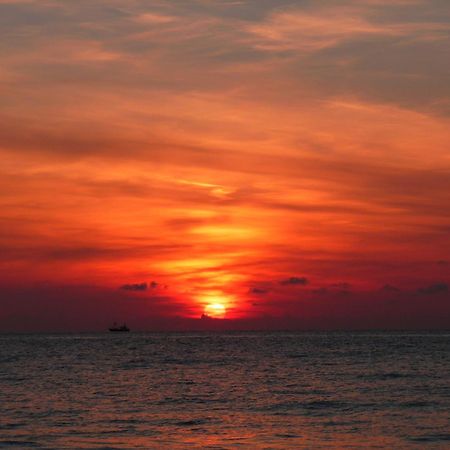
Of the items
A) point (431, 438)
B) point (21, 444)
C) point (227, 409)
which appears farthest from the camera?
point (227, 409)

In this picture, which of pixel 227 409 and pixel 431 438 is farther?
pixel 227 409

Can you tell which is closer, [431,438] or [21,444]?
[21,444]

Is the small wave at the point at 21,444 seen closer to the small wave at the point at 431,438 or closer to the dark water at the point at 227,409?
the dark water at the point at 227,409

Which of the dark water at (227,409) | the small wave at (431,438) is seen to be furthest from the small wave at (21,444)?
the small wave at (431,438)

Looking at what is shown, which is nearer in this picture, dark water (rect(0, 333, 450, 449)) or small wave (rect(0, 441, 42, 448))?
small wave (rect(0, 441, 42, 448))

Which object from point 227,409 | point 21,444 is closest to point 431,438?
point 227,409

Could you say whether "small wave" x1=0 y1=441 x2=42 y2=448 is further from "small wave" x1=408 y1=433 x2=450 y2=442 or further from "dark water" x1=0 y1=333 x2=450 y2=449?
"small wave" x1=408 y1=433 x2=450 y2=442

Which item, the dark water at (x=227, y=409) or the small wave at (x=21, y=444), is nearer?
the small wave at (x=21, y=444)

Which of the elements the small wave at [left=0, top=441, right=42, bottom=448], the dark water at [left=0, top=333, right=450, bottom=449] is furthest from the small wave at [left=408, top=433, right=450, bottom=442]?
the small wave at [left=0, top=441, right=42, bottom=448]

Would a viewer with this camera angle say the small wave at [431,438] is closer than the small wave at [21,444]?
No

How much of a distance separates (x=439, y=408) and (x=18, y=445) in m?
26.9

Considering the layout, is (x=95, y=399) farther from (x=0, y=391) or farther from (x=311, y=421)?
(x=311, y=421)

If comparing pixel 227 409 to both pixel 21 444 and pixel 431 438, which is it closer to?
pixel 431 438

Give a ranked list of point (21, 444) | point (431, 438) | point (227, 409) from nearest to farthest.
Result: point (21, 444), point (431, 438), point (227, 409)
